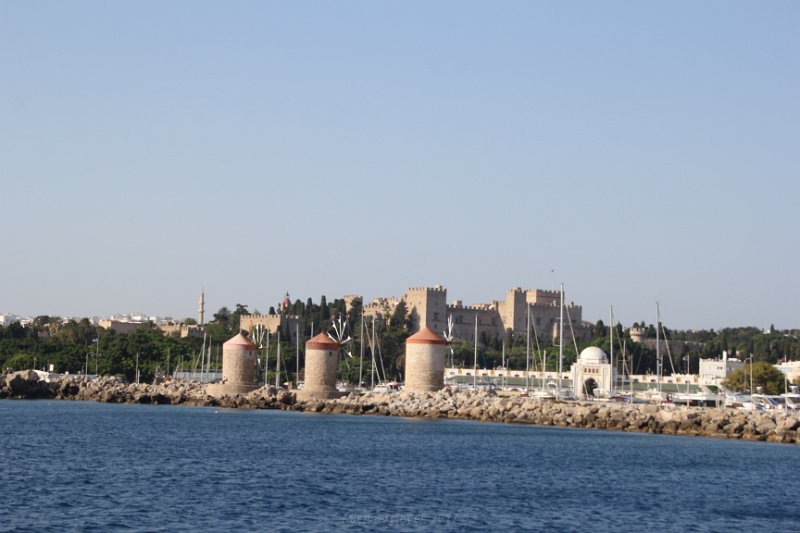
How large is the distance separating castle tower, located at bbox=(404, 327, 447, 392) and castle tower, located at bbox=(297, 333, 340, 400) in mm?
4662

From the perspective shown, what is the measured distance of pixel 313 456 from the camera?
99.6 feet

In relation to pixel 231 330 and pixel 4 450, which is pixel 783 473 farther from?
pixel 231 330

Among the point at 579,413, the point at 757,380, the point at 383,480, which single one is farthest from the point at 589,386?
the point at 383,480

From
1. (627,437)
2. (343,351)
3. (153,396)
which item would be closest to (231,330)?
(343,351)

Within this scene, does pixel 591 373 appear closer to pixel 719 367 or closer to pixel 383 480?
pixel 719 367

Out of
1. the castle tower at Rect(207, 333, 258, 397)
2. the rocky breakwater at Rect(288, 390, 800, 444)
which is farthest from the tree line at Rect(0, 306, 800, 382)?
the rocky breakwater at Rect(288, 390, 800, 444)

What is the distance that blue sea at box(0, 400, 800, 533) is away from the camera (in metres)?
19.6

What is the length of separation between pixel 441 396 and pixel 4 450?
80.2ft

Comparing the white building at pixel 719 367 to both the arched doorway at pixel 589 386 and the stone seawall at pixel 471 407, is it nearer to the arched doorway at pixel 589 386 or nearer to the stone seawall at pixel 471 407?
the arched doorway at pixel 589 386

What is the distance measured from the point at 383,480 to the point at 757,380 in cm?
4409

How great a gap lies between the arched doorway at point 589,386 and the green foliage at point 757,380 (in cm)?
748

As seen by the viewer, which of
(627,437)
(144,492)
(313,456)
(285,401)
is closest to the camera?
(144,492)

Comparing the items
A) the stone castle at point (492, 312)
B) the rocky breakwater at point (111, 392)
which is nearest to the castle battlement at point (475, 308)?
the stone castle at point (492, 312)

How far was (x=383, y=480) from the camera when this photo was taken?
25219mm
